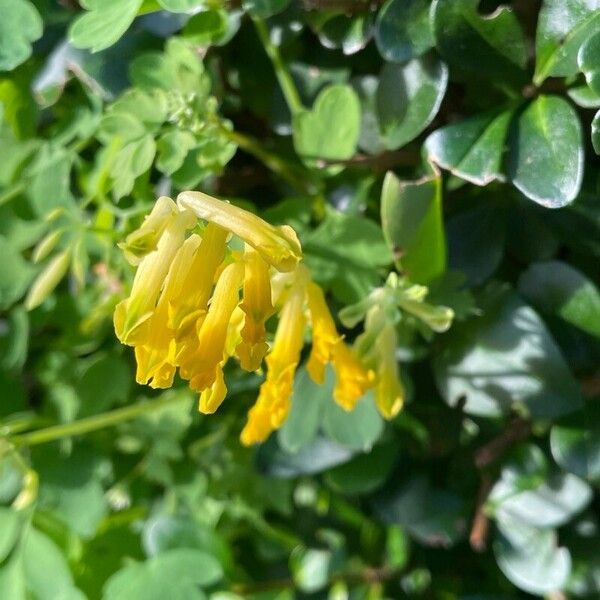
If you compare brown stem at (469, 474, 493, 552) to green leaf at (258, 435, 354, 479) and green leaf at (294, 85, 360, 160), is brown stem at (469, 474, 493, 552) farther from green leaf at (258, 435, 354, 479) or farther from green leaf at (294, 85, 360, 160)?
green leaf at (294, 85, 360, 160)

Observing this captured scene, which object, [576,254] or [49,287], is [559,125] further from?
[49,287]

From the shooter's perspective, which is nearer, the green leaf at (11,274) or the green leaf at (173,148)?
the green leaf at (173,148)

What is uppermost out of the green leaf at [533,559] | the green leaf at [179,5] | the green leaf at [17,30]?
the green leaf at [179,5]

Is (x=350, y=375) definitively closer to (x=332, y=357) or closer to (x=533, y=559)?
(x=332, y=357)

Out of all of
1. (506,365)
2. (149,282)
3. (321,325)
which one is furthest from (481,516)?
(149,282)

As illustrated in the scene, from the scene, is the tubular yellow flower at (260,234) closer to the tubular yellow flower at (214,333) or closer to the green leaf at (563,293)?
the tubular yellow flower at (214,333)

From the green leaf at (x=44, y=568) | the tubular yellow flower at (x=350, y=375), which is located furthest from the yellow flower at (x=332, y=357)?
the green leaf at (x=44, y=568)
